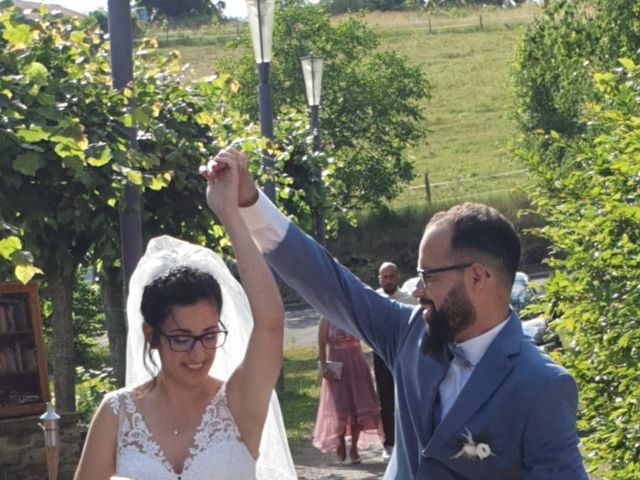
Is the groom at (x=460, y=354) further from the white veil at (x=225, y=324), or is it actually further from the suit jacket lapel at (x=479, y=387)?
the white veil at (x=225, y=324)

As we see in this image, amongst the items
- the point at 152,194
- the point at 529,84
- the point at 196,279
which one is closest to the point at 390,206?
the point at 529,84

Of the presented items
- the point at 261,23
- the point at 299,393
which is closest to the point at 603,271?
the point at 261,23

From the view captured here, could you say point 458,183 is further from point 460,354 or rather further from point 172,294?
point 460,354

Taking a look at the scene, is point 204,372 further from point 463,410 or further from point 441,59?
point 441,59

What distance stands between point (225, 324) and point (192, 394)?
52cm

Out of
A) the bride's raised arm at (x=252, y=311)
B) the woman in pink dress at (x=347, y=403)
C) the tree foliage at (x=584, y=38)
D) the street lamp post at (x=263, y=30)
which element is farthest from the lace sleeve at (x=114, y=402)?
the tree foliage at (x=584, y=38)

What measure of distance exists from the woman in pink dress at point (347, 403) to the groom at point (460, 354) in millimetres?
9835

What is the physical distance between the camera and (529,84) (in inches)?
1688

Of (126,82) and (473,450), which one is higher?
(126,82)

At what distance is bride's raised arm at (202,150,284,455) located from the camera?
12.5 ft

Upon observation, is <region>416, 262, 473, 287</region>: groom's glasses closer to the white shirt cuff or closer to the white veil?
the white shirt cuff

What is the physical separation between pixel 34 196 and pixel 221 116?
14.2 ft

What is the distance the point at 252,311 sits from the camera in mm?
3969

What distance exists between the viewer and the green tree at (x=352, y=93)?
1519 inches
